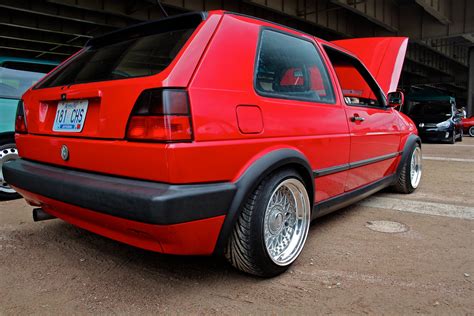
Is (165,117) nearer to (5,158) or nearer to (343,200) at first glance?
(343,200)

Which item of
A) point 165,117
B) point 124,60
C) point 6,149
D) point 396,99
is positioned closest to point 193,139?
point 165,117

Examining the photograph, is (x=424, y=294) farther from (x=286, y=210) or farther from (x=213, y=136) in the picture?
(x=213, y=136)

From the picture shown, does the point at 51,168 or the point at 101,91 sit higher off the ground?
the point at 101,91

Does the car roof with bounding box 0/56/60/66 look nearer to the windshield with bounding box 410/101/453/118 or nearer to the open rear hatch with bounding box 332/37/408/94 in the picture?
the open rear hatch with bounding box 332/37/408/94

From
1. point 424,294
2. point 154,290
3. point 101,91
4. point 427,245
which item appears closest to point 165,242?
point 154,290

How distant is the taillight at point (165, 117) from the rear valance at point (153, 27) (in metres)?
0.53

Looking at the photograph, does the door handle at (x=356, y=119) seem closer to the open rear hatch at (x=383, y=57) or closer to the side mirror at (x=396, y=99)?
the side mirror at (x=396, y=99)

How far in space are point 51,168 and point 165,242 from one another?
3.34 ft

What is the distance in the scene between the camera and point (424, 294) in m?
2.12

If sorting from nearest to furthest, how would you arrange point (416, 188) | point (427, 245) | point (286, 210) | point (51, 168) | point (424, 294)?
point (424, 294) → point (51, 168) → point (286, 210) → point (427, 245) → point (416, 188)

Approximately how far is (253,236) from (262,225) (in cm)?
8

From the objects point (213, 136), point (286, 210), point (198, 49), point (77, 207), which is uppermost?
point (198, 49)

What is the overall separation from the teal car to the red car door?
3594mm

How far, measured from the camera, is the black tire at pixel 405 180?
4325 millimetres
